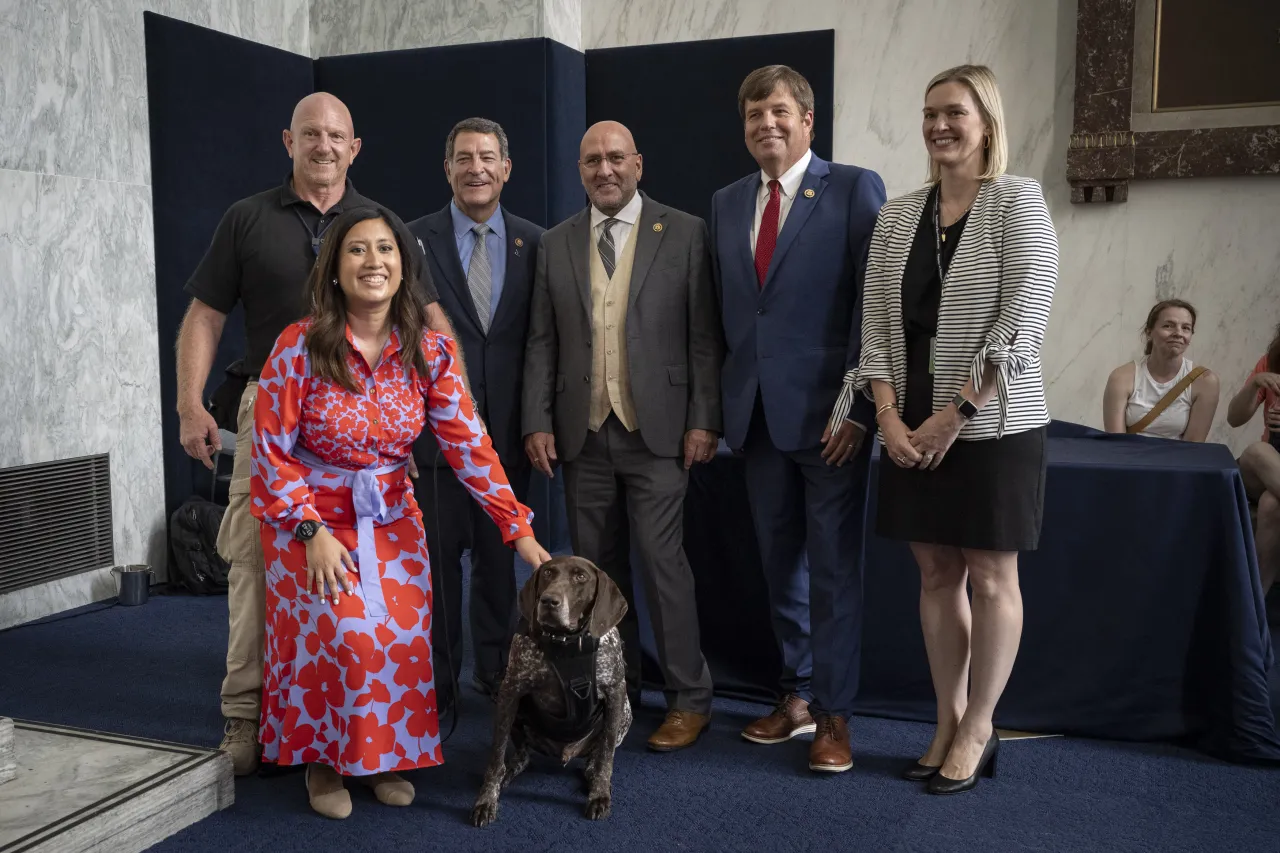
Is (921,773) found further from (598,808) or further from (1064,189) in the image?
(1064,189)

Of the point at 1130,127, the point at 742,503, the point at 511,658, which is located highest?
the point at 1130,127

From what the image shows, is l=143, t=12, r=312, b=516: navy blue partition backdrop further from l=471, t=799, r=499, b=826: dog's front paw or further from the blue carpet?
l=471, t=799, r=499, b=826: dog's front paw

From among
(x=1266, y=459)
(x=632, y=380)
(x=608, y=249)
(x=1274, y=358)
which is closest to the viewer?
(x=632, y=380)

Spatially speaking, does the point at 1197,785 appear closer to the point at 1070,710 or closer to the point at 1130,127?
the point at 1070,710

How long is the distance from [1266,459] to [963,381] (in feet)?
7.94

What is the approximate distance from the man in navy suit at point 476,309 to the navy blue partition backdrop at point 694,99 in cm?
270

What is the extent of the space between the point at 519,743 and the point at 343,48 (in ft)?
13.8

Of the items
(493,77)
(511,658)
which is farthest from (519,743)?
(493,77)

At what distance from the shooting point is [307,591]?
2742mm

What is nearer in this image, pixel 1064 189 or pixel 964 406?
pixel 964 406

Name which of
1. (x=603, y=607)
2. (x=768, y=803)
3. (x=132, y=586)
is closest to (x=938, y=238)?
(x=603, y=607)

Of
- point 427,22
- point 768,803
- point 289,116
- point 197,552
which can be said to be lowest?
point 768,803

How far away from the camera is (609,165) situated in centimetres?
316

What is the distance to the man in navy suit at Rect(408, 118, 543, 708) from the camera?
3.32 m
